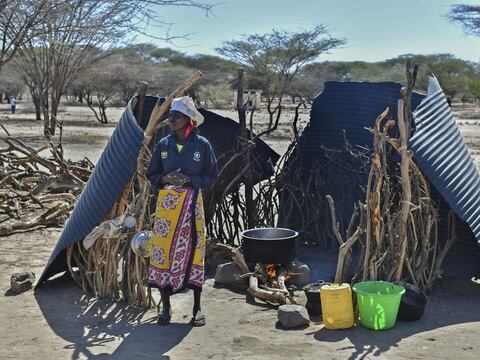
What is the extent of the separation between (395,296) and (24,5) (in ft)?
18.8

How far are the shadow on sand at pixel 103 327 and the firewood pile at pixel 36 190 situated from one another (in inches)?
101

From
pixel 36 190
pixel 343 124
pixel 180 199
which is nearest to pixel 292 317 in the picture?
pixel 180 199

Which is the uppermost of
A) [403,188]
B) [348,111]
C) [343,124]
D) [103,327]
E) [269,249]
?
[348,111]

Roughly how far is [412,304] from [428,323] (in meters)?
0.17

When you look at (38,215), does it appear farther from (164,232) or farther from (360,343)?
(360,343)

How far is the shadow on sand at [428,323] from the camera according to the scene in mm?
4332

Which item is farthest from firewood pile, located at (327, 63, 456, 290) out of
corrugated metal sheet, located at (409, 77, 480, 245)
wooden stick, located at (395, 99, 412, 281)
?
corrugated metal sheet, located at (409, 77, 480, 245)

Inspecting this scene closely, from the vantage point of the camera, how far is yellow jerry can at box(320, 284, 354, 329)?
4578 mm

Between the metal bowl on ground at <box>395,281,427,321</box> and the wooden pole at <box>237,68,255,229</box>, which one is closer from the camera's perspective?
the metal bowl on ground at <box>395,281,427,321</box>

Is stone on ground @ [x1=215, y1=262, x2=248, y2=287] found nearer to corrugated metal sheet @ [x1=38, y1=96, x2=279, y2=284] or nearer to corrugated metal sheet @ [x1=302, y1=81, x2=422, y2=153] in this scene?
corrugated metal sheet @ [x1=38, y1=96, x2=279, y2=284]

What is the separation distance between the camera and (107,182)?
5.23 metres

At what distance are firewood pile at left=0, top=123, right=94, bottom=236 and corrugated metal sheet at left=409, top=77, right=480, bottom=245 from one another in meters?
4.29

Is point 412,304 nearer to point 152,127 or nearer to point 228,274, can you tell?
point 228,274

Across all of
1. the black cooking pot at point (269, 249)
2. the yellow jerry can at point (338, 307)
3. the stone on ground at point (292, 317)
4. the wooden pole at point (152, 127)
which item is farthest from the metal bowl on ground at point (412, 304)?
the wooden pole at point (152, 127)
